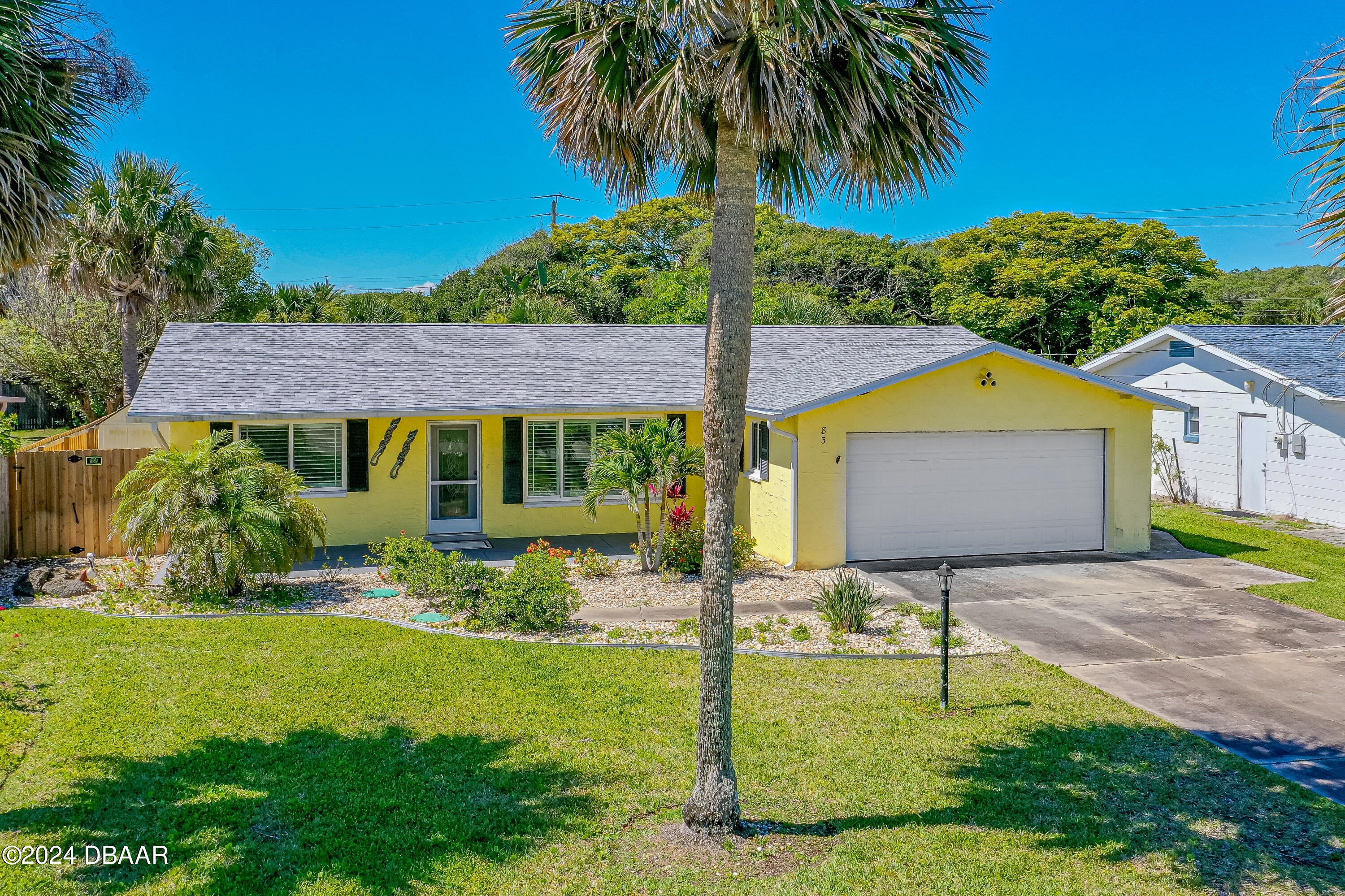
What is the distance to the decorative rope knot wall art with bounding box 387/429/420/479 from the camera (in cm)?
1547

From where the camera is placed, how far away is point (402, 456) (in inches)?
610

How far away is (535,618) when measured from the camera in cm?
1044

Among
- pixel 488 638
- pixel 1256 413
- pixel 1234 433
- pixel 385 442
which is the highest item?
pixel 1256 413

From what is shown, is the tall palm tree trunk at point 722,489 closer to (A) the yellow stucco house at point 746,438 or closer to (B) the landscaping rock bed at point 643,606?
(B) the landscaping rock bed at point 643,606

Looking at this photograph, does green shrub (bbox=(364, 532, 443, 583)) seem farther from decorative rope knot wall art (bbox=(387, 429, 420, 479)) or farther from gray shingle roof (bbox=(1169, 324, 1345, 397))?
gray shingle roof (bbox=(1169, 324, 1345, 397))

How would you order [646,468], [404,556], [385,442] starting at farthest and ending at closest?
[385,442], [646,468], [404,556]

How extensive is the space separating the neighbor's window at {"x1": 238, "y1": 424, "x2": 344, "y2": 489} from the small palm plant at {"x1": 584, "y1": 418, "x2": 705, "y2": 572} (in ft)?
14.8

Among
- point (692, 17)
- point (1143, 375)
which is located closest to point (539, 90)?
point (692, 17)

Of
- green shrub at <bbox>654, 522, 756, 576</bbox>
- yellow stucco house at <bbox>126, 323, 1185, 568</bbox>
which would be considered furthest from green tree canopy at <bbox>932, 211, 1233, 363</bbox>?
green shrub at <bbox>654, 522, 756, 576</bbox>

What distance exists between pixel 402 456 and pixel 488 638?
6.18 meters

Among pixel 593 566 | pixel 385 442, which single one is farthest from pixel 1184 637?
pixel 385 442

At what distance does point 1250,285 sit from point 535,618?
50.2 metres

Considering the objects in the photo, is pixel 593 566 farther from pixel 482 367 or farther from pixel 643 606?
pixel 482 367

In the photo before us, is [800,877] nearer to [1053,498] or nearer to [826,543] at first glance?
[826,543]
